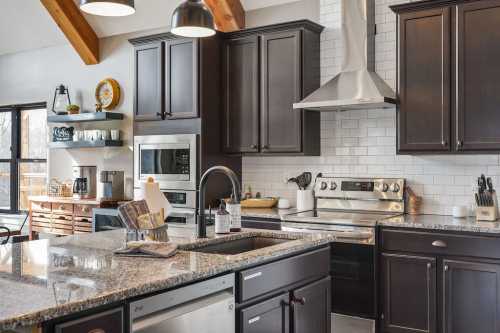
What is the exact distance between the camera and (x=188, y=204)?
17.5 ft

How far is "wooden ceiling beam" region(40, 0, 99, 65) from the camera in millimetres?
6273

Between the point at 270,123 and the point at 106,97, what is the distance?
2.51 metres

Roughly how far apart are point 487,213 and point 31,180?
602 cm

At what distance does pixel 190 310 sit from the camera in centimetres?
212

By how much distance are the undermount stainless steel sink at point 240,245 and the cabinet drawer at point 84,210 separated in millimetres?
3364

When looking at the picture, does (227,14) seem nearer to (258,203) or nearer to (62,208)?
(258,203)

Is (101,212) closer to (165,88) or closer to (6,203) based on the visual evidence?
(165,88)

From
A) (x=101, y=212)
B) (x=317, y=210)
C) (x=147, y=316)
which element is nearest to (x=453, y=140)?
(x=317, y=210)

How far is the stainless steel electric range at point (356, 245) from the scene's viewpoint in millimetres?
4285

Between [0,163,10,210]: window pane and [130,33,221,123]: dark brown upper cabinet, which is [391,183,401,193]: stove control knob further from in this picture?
[0,163,10,210]: window pane

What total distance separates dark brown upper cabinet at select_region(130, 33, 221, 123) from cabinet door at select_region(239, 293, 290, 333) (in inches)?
113

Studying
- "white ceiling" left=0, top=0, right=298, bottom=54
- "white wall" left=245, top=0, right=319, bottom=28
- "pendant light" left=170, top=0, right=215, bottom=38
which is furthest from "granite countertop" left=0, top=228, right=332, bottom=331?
"white ceiling" left=0, top=0, right=298, bottom=54

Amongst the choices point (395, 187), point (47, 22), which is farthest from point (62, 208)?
point (395, 187)

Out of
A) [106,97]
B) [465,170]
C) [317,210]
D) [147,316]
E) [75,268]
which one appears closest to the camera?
[147,316]
